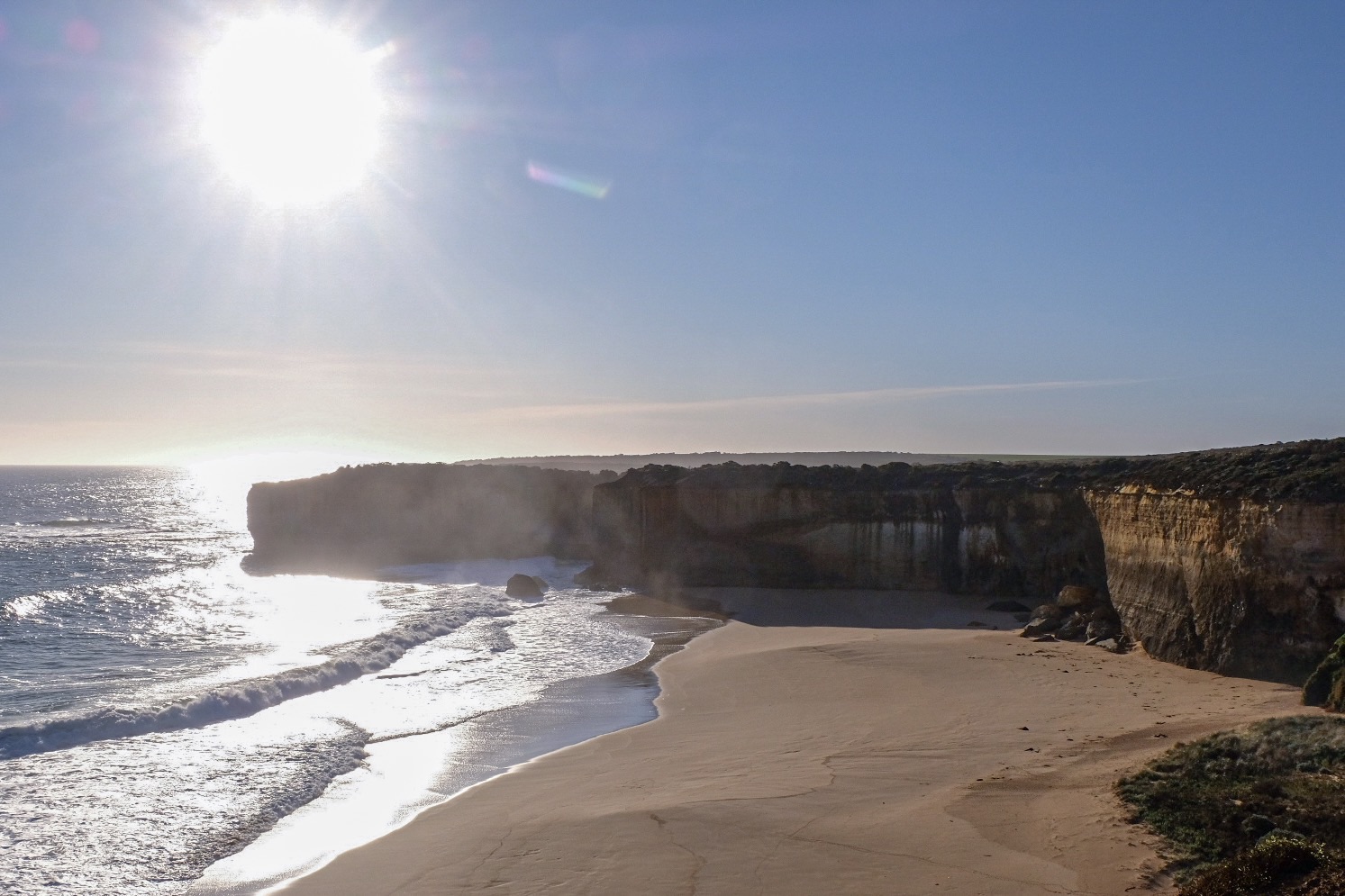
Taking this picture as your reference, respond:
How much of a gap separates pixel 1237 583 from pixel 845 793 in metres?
10.3

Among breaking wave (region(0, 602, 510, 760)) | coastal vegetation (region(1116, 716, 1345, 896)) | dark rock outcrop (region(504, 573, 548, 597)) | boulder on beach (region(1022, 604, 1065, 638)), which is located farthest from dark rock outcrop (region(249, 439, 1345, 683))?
breaking wave (region(0, 602, 510, 760))

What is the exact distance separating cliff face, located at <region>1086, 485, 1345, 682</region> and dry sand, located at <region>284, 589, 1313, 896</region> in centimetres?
76

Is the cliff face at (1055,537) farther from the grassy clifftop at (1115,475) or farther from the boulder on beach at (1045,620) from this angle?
the boulder on beach at (1045,620)

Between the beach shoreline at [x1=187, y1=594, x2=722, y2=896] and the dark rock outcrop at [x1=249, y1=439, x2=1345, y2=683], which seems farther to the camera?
the dark rock outcrop at [x1=249, y1=439, x2=1345, y2=683]

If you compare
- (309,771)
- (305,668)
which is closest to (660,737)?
(309,771)

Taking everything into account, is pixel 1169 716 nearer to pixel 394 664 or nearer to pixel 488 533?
pixel 394 664

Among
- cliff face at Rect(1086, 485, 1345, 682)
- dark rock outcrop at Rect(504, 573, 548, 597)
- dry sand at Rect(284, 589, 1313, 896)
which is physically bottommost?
dark rock outcrop at Rect(504, 573, 548, 597)

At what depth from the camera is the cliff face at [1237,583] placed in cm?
1584

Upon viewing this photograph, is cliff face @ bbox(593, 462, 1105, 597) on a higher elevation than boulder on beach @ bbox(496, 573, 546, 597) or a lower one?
higher

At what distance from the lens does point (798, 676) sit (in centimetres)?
1914

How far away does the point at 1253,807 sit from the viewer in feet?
27.5

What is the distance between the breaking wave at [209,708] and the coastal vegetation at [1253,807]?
14.2m

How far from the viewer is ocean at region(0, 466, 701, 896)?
10.5m

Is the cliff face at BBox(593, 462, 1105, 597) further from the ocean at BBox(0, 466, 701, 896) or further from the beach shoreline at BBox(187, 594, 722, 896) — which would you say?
the beach shoreline at BBox(187, 594, 722, 896)
